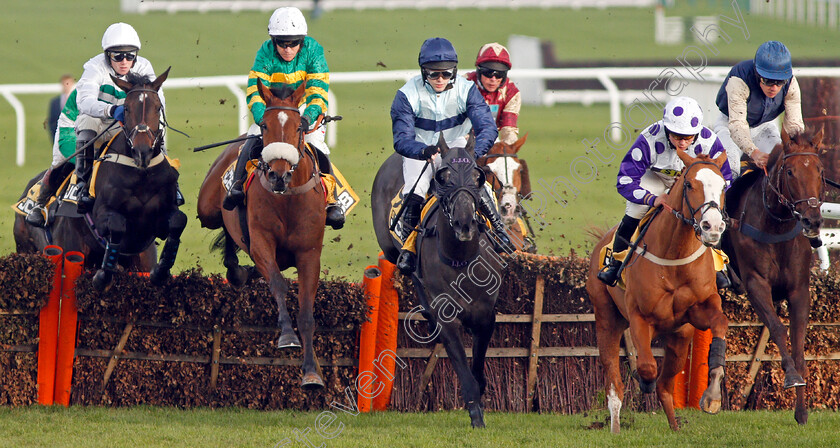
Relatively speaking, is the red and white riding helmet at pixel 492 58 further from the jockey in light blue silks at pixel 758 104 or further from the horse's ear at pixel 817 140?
the horse's ear at pixel 817 140

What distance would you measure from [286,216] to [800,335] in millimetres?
3431

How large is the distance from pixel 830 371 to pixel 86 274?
205 inches

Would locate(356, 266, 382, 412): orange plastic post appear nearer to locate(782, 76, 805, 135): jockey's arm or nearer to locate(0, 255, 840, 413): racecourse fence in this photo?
locate(0, 255, 840, 413): racecourse fence

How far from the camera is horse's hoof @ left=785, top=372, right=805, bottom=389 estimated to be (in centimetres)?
691

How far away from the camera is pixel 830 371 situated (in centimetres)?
792

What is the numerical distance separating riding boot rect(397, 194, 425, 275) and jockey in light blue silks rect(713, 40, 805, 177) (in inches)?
88.5

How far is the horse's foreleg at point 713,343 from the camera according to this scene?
6145 millimetres

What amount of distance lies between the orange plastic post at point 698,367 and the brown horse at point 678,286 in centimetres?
96

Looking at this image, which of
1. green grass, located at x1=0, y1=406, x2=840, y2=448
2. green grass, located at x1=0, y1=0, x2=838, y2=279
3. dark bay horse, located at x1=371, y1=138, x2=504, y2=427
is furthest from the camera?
green grass, located at x1=0, y1=0, x2=838, y2=279

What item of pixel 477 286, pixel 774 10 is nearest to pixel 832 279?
pixel 477 286

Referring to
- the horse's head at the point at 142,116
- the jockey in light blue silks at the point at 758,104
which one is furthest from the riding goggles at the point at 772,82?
the horse's head at the point at 142,116

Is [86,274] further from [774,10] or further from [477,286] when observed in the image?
[774,10]

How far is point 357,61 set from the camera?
85.3 ft

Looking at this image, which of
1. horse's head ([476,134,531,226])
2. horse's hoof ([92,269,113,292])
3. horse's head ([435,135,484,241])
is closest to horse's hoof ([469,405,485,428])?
horse's head ([435,135,484,241])
